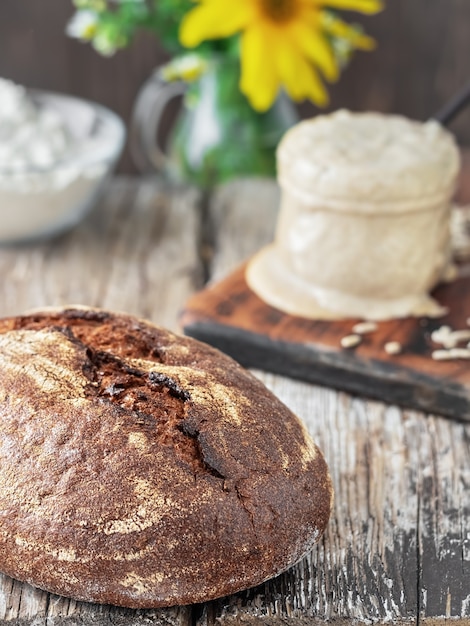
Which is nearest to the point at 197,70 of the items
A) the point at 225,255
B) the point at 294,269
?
the point at 225,255

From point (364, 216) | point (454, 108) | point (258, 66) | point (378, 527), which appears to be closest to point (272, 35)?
point (258, 66)

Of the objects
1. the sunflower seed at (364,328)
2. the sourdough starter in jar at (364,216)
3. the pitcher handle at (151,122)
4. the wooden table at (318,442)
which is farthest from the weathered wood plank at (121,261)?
the sunflower seed at (364,328)


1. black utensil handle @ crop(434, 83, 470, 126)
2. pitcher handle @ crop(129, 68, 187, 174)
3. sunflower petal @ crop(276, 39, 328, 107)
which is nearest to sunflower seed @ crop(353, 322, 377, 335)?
black utensil handle @ crop(434, 83, 470, 126)

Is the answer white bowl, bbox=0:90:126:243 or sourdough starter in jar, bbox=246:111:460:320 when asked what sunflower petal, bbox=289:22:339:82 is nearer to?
sourdough starter in jar, bbox=246:111:460:320

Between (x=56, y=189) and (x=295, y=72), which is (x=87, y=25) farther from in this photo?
(x=295, y=72)

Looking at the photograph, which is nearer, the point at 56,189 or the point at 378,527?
the point at 378,527

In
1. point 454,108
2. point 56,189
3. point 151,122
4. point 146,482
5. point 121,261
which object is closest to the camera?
point 146,482

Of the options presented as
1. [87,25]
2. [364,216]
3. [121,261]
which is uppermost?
[87,25]
